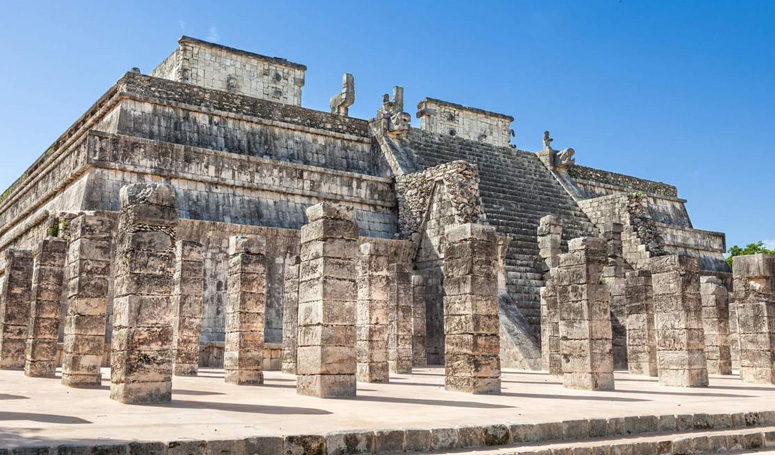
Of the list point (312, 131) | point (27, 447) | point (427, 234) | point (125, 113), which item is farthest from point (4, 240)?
point (27, 447)

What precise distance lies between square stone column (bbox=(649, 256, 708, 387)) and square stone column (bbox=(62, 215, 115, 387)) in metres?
9.76

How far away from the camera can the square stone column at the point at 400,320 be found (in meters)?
16.8

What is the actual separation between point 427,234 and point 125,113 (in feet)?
30.5

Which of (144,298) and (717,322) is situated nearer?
(144,298)

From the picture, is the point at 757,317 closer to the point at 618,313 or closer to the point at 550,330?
the point at 550,330

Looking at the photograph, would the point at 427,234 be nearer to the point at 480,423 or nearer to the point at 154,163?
the point at 154,163

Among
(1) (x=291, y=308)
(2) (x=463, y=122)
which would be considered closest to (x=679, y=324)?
(1) (x=291, y=308)

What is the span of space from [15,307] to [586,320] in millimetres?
11355

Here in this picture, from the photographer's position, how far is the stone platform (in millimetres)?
6355

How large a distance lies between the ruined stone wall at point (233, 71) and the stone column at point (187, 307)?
17922 mm

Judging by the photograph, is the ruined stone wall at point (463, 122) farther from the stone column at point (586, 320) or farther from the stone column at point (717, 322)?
the stone column at point (586, 320)

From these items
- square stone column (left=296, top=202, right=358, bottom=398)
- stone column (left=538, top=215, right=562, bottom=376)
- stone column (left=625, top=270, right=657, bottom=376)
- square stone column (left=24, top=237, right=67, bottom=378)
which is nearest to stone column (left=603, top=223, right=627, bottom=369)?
stone column (left=625, top=270, right=657, bottom=376)

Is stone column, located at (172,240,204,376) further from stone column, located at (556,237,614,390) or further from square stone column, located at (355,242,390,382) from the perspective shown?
stone column, located at (556,237,614,390)

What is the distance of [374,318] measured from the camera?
14.0 meters
